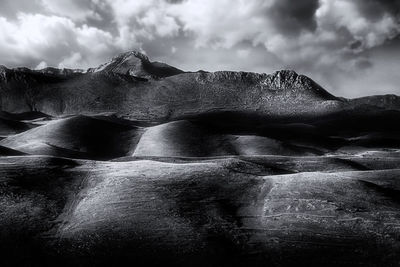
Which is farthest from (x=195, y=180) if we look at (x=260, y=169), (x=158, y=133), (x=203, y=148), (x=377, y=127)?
(x=377, y=127)

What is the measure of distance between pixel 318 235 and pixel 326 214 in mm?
3241

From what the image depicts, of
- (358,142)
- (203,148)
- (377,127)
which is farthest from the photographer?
(377,127)

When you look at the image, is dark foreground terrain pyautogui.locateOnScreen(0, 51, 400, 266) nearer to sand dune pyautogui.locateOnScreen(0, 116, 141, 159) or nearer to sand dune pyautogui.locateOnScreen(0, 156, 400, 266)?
sand dune pyautogui.locateOnScreen(0, 156, 400, 266)

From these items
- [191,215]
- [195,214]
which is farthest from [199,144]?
[191,215]

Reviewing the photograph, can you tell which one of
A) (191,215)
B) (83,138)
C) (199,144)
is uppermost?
(191,215)

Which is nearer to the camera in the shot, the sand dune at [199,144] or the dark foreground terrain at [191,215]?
the dark foreground terrain at [191,215]

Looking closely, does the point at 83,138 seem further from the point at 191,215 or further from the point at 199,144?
the point at 191,215

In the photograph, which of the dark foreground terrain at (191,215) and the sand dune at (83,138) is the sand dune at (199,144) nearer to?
the sand dune at (83,138)

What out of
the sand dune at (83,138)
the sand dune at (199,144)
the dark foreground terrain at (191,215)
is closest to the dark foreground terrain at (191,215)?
the dark foreground terrain at (191,215)

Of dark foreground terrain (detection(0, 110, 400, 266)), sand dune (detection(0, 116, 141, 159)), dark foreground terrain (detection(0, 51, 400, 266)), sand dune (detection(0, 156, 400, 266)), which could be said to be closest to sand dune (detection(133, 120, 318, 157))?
sand dune (detection(0, 116, 141, 159))

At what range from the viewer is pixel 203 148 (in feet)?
327

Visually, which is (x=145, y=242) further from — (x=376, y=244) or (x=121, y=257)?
(x=376, y=244)

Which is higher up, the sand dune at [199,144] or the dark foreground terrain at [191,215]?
the dark foreground terrain at [191,215]

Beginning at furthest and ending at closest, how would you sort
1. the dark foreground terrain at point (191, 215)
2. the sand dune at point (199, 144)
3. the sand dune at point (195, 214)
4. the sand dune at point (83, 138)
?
the sand dune at point (83, 138) → the sand dune at point (199, 144) → the sand dune at point (195, 214) → the dark foreground terrain at point (191, 215)
